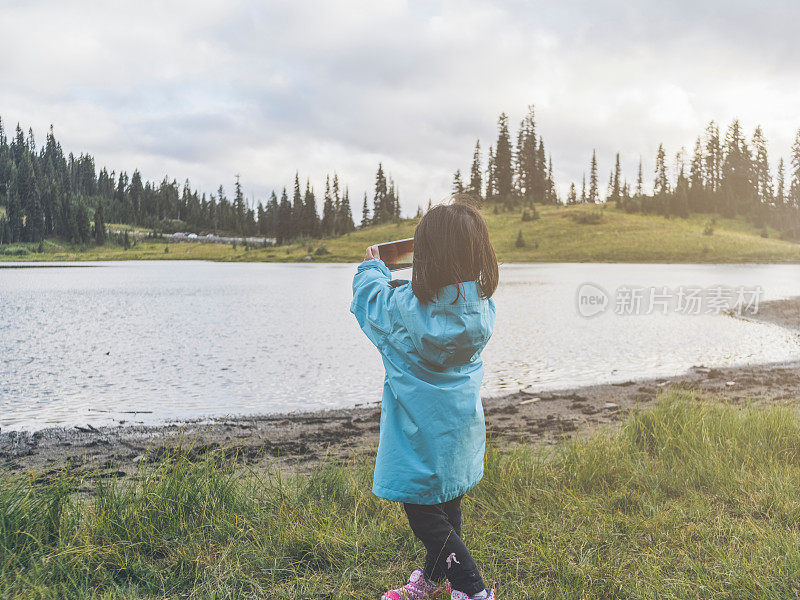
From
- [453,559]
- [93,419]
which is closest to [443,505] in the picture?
[453,559]

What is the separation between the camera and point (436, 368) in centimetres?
260

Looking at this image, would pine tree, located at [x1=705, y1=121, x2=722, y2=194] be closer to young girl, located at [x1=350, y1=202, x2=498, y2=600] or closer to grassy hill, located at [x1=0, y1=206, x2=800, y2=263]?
grassy hill, located at [x1=0, y1=206, x2=800, y2=263]

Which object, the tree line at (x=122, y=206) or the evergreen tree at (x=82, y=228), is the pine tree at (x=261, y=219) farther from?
the evergreen tree at (x=82, y=228)

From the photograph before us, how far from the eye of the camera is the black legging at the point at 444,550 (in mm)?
2641

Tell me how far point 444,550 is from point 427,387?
76 cm

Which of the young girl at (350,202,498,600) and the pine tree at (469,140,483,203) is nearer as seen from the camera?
the young girl at (350,202,498,600)

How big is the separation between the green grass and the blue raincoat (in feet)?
2.26

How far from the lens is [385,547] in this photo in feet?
10.8

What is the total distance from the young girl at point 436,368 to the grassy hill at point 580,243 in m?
→ 60.1

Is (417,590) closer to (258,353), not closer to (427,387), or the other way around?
(427,387)

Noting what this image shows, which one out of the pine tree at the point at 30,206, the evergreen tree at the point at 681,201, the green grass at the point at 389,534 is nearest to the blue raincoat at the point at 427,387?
the green grass at the point at 389,534

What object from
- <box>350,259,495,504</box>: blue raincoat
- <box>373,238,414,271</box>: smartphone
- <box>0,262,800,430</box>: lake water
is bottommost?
<box>0,262,800,430</box>: lake water

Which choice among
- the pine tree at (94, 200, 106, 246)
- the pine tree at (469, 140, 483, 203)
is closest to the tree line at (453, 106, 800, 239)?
the pine tree at (469, 140, 483, 203)

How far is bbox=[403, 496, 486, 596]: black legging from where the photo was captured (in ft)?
8.66
